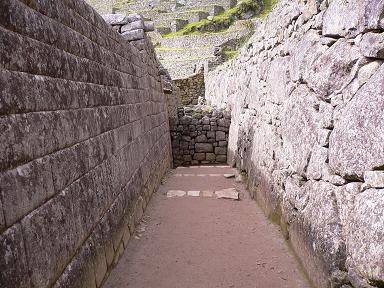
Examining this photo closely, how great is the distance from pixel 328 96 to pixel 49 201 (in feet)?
8.32

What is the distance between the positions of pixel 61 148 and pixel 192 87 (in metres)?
23.1

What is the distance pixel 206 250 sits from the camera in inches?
180

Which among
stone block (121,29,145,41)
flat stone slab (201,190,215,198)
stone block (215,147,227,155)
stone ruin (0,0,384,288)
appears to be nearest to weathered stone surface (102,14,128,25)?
stone block (121,29,145,41)

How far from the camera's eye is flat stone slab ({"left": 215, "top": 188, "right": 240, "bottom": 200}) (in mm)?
6991

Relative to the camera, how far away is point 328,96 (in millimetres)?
3312

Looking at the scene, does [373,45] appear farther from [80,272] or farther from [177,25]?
[177,25]

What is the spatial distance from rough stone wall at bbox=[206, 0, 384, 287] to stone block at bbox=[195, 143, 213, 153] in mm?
5851

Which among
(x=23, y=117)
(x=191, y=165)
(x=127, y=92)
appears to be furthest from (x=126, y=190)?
(x=191, y=165)

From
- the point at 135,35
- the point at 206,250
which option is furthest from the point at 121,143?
the point at 135,35

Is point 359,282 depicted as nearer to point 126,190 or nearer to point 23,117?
point 23,117

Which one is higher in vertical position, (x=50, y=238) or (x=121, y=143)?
(x=121, y=143)

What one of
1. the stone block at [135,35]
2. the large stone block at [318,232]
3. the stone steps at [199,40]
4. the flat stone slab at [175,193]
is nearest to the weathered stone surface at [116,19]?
the stone block at [135,35]

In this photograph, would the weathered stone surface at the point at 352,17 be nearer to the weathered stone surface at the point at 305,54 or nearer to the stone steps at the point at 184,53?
the weathered stone surface at the point at 305,54

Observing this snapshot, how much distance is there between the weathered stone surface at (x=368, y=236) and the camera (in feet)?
7.48
